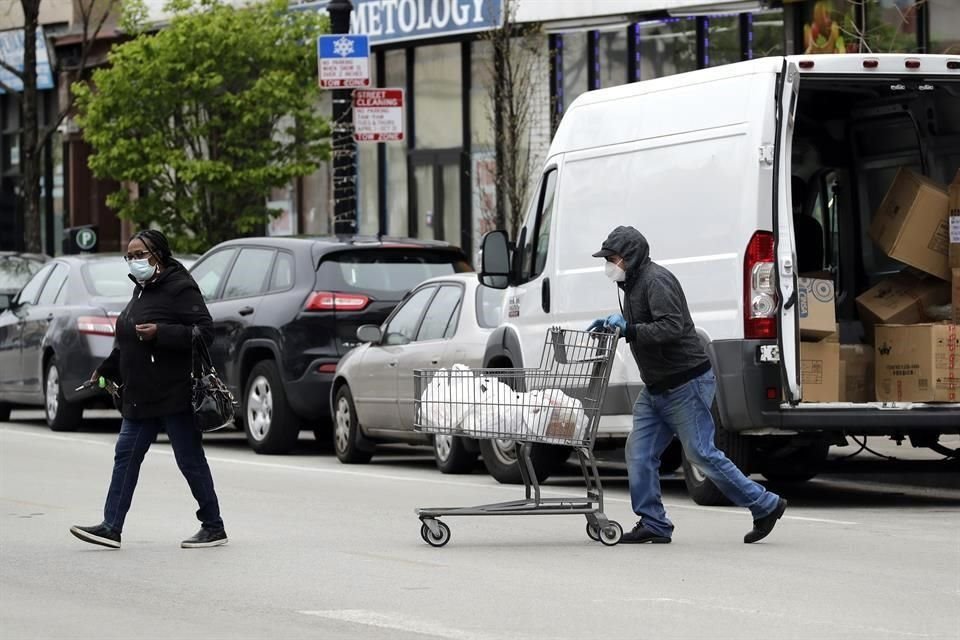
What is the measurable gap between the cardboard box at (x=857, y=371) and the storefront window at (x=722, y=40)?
1366 cm

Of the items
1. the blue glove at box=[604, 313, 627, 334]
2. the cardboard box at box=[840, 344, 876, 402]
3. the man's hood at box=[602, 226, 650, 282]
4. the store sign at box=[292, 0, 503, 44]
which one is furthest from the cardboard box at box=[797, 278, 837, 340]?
the store sign at box=[292, 0, 503, 44]

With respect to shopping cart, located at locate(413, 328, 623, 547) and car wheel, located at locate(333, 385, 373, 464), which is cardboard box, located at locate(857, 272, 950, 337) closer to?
shopping cart, located at locate(413, 328, 623, 547)

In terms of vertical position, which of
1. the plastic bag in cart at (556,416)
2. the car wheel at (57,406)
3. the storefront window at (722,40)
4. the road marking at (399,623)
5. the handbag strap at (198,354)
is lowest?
the road marking at (399,623)

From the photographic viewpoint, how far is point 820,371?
13453 millimetres

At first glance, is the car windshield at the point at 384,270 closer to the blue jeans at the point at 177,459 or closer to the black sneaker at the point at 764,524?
the blue jeans at the point at 177,459

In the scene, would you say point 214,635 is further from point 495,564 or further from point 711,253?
point 711,253

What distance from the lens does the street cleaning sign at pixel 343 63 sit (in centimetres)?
2225

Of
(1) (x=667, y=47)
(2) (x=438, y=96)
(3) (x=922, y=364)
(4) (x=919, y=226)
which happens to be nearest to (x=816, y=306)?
(3) (x=922, y=364)

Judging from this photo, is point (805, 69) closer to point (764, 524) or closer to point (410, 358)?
point (764, 524)

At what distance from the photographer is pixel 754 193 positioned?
502 inches

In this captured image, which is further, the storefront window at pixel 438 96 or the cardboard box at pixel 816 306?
the storefront window at pixel 438 96

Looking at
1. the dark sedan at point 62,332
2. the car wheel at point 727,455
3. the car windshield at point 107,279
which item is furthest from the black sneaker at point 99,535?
the car windshield at point 107,279

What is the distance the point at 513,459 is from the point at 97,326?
676 centimetres

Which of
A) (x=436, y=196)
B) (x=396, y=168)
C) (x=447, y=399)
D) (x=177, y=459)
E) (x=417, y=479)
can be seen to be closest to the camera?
(x=447, y=399)
